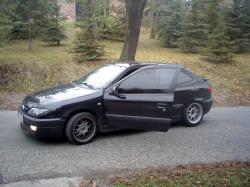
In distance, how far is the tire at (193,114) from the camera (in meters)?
9.70

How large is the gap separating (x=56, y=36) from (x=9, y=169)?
1541cm

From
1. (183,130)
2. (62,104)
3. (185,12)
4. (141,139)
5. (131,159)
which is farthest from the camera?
(185,12)

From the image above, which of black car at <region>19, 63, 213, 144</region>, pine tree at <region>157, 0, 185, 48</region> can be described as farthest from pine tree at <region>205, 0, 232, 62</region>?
black car at <region>19, 63, 213, 144</region>

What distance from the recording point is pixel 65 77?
51.3 feet

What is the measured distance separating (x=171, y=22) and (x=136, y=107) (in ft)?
49.6

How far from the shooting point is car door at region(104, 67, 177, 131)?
26.6 feet

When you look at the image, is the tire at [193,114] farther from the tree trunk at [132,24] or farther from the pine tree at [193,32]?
the pine tree at [193,32]

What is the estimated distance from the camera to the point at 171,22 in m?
22.5

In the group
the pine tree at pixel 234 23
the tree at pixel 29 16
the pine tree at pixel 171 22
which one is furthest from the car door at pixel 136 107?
the pine tree at pixel 234 23

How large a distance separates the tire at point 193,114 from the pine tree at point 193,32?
469 inches

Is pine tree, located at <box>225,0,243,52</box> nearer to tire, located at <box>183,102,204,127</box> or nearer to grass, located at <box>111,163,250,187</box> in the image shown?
tire, located at <box>183,102,204,127</box>

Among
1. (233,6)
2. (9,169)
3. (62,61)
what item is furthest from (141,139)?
(233,6)

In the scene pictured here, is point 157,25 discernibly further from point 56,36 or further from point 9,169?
point 9,169

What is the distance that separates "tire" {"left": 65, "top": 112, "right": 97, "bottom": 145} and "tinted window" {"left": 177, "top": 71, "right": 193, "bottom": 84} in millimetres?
2668
